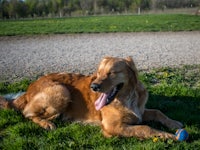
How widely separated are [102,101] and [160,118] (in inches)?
48.1

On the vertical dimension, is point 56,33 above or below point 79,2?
below

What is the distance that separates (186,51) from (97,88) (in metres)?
8.44

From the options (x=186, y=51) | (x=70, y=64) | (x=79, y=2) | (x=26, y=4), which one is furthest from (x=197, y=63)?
(x=79, y=2)

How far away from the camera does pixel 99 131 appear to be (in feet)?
17.4

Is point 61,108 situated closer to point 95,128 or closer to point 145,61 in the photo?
point 95,128

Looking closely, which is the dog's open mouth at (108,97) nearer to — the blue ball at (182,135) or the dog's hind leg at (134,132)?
the dog's hind leg at (134,132)

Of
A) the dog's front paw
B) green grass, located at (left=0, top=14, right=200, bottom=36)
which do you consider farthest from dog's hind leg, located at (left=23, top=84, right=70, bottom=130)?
green grass, located at (left=0, top=14, right=200, bottom=36)

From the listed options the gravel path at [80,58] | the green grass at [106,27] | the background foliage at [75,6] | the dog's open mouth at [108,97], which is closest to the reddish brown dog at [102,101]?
the dog's open mouth at [108,97]

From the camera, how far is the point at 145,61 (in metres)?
10.3

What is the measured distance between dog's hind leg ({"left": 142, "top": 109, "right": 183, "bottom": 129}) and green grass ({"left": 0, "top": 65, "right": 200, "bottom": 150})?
10 centimetres

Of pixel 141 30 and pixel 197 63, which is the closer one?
pixel 197 63

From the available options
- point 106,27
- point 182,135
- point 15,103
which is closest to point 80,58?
point 15,103

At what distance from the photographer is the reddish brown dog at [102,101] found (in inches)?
193

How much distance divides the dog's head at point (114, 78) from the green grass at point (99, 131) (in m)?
0.64
